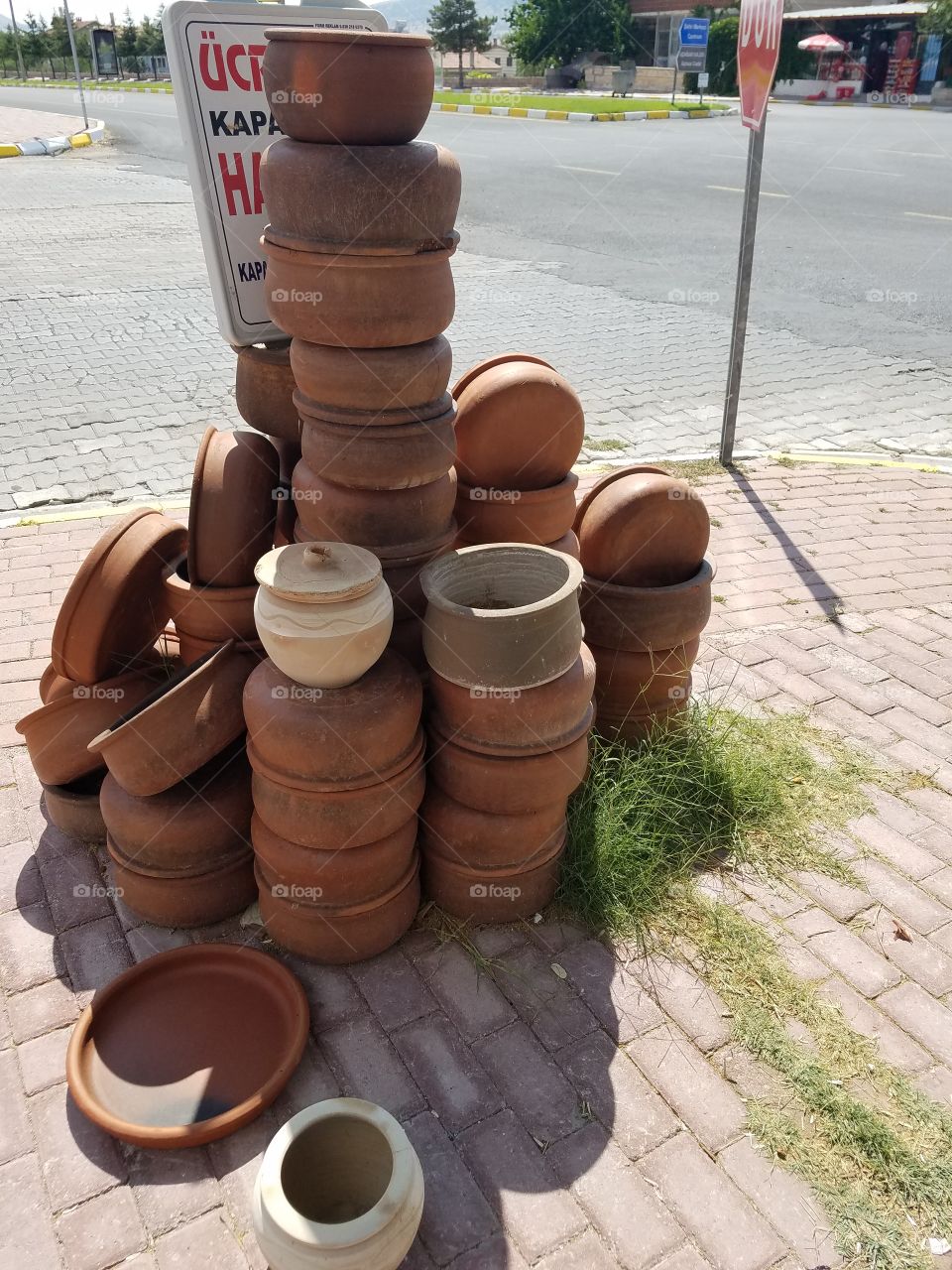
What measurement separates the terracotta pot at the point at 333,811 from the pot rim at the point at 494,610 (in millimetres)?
501

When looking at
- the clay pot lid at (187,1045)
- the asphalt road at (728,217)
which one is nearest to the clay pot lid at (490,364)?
the clay pot lid at (187,1045)

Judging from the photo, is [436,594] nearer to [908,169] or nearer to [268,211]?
Answer: [268,211]

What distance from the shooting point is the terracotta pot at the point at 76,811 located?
11.5 ft

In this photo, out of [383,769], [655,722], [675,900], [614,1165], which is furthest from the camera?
[655,722]

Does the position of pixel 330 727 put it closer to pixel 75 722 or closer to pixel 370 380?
pixel 370 380

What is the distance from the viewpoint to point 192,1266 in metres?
2.29

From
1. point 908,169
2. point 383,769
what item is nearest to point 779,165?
point 908,169

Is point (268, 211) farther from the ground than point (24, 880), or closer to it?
farther from the ground

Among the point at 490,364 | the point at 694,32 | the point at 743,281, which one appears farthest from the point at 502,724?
the point at 694,32

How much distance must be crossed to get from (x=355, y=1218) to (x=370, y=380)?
222cm

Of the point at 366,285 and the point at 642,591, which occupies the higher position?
the point at 366,285

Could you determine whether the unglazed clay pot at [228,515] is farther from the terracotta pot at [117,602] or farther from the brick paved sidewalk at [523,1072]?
the brick paved sidewalk at [523,1072]

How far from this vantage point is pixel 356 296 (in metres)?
2.83

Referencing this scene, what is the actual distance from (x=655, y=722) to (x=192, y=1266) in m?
2.41
